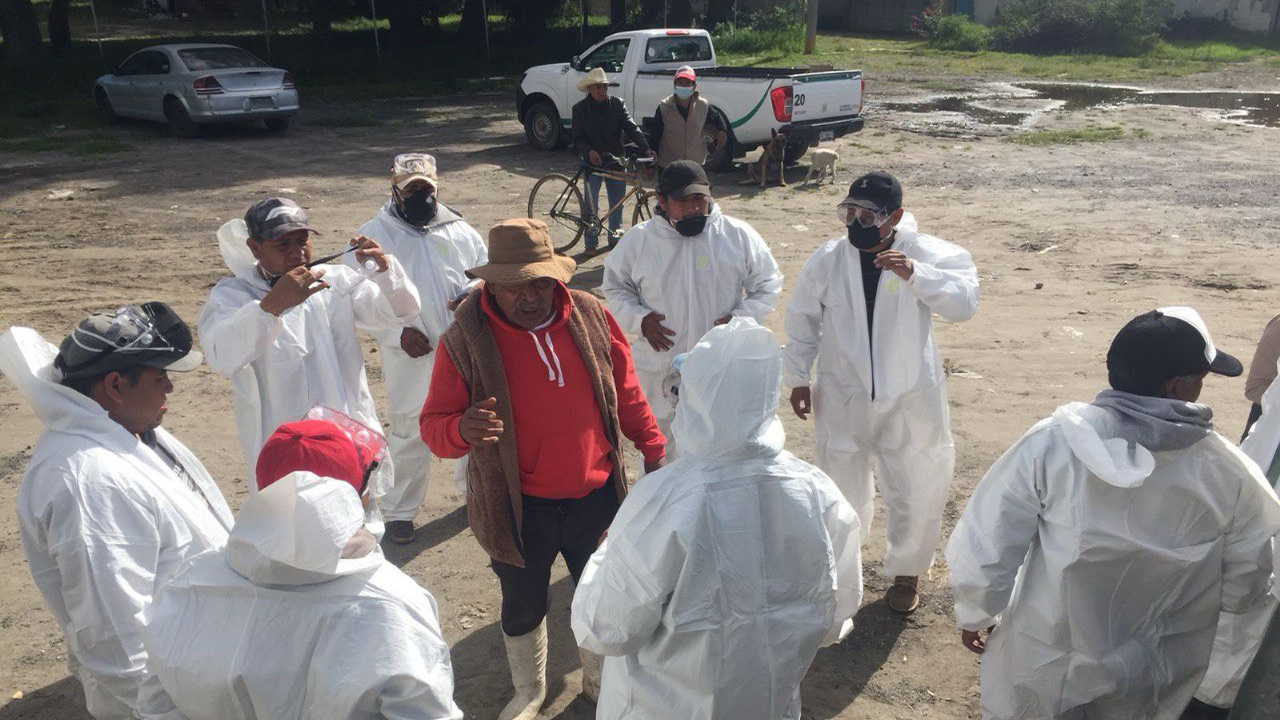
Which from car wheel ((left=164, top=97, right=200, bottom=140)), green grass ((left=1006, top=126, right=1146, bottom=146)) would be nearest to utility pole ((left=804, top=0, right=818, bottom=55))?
green grass ((left=1006, top=126, right=1146, bottom=146))

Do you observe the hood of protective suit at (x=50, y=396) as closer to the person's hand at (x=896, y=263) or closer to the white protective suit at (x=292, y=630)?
the white protective suit at (x=292, y=630)

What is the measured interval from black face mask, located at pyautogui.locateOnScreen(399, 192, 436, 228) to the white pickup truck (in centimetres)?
879

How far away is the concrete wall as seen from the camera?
33.5 metres

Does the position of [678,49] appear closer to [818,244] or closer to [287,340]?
[818,244]

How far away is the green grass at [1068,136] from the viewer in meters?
16.4

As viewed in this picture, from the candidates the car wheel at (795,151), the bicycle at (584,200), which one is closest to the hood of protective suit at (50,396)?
the bicycle at (584,200)

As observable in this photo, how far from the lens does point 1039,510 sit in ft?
9.82

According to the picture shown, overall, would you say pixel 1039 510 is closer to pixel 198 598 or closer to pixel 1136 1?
pixel 198 598

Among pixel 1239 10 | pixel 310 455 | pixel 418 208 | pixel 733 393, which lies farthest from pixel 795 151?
pixel 1239 10

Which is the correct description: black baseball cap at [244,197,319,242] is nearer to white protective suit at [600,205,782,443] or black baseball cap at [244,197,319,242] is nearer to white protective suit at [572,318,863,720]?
white protective suit at [600,205,782,443]

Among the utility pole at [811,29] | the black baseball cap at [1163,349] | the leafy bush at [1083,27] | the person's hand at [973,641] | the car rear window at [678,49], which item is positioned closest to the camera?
the black baseball cap at [1163,349]

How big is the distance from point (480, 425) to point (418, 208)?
7.46 ft

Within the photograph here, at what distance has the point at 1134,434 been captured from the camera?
2.81 m

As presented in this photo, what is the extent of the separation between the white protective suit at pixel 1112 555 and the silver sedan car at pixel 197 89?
16.5 m
